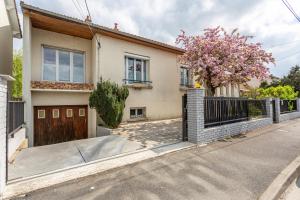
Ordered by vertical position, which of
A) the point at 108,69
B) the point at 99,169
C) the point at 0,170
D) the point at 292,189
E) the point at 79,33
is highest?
the point at 79,33

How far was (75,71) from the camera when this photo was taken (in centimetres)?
912

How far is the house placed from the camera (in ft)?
24.8

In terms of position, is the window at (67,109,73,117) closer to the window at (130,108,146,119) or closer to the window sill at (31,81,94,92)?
the window sill at (31,81,94,92)

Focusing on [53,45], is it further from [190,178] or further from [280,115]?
[280,115]

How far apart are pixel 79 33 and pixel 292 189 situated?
32.5ft

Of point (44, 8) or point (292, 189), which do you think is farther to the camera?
point (44, 8)

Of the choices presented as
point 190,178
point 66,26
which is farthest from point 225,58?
point 66,26

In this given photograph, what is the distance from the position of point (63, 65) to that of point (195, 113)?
6914mm

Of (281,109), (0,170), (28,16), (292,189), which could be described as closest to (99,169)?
(0,170)

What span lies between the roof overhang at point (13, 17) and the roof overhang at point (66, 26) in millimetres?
1342

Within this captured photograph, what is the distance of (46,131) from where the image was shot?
26.2 feet

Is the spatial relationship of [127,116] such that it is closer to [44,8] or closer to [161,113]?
[161,113]

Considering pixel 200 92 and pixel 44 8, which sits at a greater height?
pixel 44 8

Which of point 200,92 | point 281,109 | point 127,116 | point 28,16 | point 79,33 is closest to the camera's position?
point 200,92
